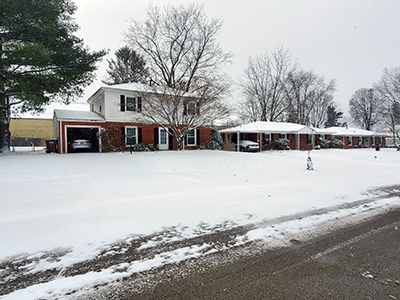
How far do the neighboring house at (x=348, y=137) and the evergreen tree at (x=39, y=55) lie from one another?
93.8 ft

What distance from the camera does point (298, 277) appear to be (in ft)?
8.66

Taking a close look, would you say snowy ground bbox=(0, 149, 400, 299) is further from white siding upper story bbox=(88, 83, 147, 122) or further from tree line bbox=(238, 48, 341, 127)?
tree line bbox=(238, 48, 341, 127)

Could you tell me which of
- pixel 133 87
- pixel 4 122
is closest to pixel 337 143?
pixel 133 87

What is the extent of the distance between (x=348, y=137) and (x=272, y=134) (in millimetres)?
16641

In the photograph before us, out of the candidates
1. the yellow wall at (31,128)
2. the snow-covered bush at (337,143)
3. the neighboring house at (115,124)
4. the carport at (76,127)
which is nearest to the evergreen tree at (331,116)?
the snow-covered bush at (337,143)

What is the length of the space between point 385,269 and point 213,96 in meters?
14.1

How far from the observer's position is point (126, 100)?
64.8ft

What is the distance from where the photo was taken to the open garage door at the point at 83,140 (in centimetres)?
1811

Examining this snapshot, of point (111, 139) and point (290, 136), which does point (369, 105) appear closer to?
point (290, 136)

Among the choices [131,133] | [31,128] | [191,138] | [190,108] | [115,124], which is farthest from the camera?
[31,128]

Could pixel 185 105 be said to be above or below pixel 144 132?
above

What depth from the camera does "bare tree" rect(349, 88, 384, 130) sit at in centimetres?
5472

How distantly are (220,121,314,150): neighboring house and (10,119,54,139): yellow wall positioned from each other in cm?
2501

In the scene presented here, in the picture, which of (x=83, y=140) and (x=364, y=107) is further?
(x=364, y=107)
